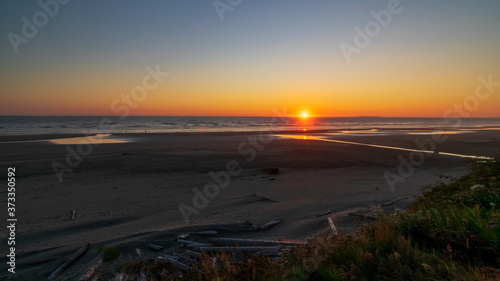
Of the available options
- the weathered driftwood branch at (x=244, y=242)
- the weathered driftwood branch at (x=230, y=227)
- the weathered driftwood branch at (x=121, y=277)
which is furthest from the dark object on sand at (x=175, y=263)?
the weathered driftwood branch at (x=230, y=227)

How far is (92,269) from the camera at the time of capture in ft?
14.9

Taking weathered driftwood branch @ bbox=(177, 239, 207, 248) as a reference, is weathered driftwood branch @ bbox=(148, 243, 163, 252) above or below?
below

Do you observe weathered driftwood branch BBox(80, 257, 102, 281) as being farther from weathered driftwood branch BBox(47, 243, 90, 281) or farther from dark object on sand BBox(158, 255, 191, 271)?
dark object on sand BBox(158, 255, 191, 271)

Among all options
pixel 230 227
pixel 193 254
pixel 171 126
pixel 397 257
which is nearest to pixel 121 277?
pixel 193 254

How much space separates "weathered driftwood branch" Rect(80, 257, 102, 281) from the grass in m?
0.71

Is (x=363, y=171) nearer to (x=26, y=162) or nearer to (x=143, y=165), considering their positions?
(x=143, y=165)

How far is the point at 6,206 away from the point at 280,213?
8451 mm

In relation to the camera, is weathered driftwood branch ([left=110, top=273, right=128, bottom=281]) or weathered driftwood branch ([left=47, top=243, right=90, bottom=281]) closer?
weathered driftwood branch ([left=110, top=273, right=128, bottom=281])

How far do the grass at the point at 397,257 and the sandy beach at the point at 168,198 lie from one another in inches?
73.2

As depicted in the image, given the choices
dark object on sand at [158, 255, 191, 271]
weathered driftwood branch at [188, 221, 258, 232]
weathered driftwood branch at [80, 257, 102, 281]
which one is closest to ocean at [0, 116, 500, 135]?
weathered driftwood branch at [188, 221, 258, 232]

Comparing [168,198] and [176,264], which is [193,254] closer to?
[176,264]

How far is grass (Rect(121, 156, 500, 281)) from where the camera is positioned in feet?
10.2

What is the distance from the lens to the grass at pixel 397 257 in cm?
310

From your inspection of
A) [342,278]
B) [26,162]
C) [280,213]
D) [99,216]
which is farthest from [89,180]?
[342,278]
